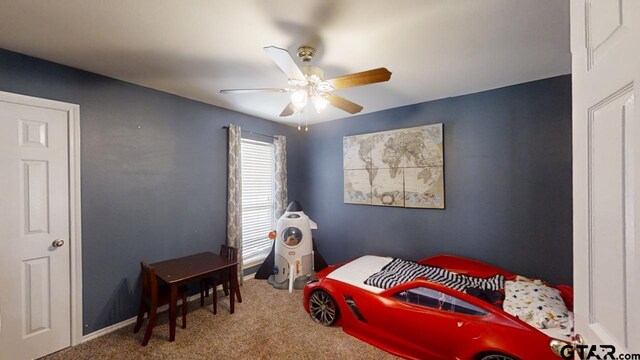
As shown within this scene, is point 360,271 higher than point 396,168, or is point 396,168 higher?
point 396,168

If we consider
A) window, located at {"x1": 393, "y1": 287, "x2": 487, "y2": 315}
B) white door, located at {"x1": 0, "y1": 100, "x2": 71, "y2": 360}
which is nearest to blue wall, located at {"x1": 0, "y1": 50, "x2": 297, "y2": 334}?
white door, located at {"x1": 0, "y1": 100, "x2": 71, "y2": 360}

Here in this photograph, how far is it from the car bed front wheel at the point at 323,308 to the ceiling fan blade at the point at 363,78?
1.89 m

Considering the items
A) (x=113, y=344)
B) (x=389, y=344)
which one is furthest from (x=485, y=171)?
(x=113, y=344)

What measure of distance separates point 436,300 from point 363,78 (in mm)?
1671

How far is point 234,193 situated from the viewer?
10.4 feet

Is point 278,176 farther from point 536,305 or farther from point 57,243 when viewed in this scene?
point 536,305

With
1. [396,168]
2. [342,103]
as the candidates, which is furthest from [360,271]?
[342,103]

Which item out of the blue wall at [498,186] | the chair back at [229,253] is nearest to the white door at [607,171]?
the blue wall at [498,186]

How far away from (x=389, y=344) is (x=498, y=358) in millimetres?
765

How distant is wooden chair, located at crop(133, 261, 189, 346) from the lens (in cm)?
204

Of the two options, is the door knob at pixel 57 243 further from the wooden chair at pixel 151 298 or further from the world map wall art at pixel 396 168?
the world map wall art at pixel 396 168

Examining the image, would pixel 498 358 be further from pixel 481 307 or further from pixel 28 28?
pixel 28 28

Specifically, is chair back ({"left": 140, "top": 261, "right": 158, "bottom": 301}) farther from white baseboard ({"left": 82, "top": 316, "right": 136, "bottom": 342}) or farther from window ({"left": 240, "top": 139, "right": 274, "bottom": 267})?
window ({"left": 240, "top": 139, "right": 274, "bottom": 267})

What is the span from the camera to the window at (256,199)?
3479 mm
